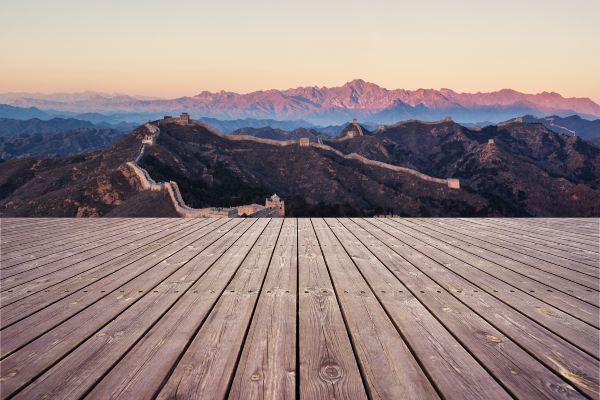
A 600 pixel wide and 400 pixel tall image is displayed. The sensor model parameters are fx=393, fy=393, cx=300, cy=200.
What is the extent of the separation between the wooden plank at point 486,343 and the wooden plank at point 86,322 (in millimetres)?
2311

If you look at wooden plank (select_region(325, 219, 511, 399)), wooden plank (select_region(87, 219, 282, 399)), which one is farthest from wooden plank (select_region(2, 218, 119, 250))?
wooden plank (select_region(325, 219, 511, 399))

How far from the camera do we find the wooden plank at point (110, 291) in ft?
9.31

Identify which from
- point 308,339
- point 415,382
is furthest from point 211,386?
point 415,382

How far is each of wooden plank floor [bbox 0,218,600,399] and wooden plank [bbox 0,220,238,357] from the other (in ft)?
0.07

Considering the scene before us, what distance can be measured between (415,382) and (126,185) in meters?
72.5

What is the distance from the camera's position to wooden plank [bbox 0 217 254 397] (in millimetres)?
2303

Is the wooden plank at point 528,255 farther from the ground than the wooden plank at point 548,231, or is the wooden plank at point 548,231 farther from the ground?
the wooden plank at point 548,231

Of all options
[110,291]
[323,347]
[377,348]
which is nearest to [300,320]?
[323,347]

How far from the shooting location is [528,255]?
527cm

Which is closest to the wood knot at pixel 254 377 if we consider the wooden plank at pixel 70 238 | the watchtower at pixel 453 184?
the wooden plank at pixel 70 238

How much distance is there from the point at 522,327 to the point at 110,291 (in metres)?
3.57

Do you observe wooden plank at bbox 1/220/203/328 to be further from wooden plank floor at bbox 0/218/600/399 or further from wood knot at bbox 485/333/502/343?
wood knot at bbox 485/333/502/343

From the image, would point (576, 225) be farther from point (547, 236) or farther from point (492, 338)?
point (492, 338)

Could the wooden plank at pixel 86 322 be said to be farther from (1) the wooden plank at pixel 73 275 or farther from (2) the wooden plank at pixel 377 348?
(2) the wooden plank at pixel 377 348
